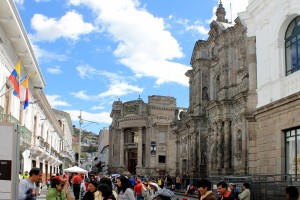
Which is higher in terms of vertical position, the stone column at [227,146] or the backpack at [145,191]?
the stone column at [227,146]

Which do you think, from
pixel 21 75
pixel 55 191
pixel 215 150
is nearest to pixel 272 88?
pixel 55 191

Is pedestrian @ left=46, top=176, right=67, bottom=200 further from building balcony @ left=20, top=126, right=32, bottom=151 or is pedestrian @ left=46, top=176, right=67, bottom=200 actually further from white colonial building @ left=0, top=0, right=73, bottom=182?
building balcony @ left=20, top=126, right=32, bottom=151

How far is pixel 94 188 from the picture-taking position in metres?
7.58

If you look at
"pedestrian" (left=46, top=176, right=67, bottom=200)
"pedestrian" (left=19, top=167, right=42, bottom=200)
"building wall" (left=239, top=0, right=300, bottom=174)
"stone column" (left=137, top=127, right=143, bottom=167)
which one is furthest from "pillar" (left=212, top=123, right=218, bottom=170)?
"stone column" (left=137, top=127, right=143, bottom=167)

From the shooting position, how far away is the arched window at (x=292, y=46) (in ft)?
45.4

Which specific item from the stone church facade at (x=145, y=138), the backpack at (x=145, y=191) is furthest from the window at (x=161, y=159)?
the backpack at (x=145, y=191)

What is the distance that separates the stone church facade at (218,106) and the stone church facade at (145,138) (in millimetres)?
17944

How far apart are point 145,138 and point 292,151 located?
53300 mm

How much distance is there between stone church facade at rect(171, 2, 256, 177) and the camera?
101ft

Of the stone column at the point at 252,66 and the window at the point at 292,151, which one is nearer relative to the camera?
the window at the point at 292,151

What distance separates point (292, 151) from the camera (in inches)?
533

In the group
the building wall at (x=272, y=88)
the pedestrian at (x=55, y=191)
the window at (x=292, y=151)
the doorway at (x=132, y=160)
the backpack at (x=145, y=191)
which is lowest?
the doorway at (x=132, y=160)

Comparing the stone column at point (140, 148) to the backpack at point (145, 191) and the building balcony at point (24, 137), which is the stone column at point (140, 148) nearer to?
the building balcony at point (24, 137)

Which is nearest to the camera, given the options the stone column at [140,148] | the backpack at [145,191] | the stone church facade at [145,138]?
the backpack at [145,191]
